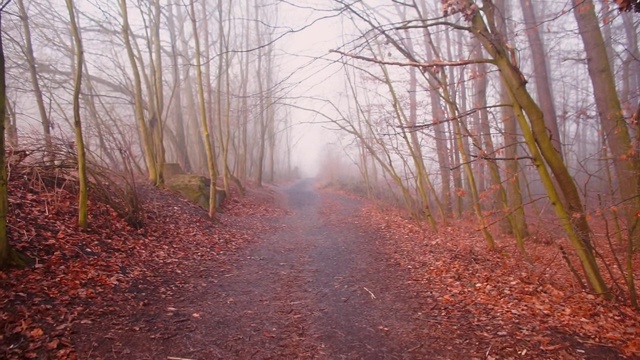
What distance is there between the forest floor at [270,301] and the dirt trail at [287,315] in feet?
0.07

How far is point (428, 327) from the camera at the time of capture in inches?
175

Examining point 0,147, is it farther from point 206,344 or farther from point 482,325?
point 482,325

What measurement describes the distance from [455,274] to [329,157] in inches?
1461

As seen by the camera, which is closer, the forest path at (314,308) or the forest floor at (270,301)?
the forest floor at (270,301)

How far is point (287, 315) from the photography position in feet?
15.9

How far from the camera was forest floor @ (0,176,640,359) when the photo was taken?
3816 mm

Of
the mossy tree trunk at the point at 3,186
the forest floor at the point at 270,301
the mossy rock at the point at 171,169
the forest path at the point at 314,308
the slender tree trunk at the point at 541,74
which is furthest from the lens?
the mossy rock at the point at 171,169

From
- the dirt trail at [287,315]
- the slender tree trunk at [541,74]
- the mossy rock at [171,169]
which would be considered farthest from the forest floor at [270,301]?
the mossy rock at [171,169]

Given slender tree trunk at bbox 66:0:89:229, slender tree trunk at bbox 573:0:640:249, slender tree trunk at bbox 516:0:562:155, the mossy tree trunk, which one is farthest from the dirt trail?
slender tree trunk at bbox 516:0:562:155

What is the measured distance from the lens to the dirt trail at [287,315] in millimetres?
3887

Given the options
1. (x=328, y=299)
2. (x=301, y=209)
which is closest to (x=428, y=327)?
(x=328, y=299)

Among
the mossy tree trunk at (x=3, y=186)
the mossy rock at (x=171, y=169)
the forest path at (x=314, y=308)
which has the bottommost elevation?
the forest path at (x=314, y=308)

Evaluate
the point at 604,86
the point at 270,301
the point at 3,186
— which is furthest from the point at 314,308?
the point at 604,86

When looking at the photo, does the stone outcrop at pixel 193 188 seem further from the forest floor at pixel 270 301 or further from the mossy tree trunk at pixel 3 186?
the mossy tree trunk at pixel 3 186
